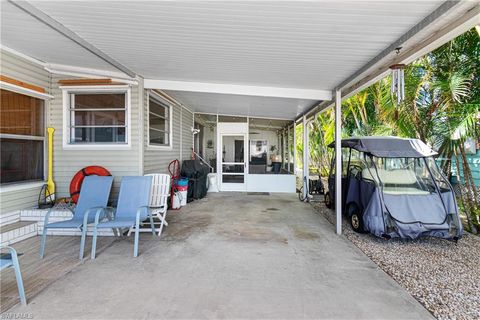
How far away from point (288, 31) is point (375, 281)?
118 inches

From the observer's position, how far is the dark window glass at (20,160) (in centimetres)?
399

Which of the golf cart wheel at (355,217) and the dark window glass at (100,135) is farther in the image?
the dark window glass at (100,135)

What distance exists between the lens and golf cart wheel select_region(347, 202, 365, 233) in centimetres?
436

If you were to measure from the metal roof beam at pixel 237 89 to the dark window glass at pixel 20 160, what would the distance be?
7.76ft

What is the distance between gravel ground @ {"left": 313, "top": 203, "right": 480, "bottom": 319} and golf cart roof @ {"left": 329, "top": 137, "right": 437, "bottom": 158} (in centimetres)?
143

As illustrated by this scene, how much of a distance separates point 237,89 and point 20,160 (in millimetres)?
4141

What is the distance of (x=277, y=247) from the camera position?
376 cm

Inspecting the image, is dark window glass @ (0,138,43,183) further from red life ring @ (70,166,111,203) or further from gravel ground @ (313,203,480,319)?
gravel ground @ (313,203,480,319)

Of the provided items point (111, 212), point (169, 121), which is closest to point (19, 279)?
point (111, 212)

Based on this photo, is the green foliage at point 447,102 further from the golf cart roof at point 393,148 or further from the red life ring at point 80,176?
the red life ring at point 80,176

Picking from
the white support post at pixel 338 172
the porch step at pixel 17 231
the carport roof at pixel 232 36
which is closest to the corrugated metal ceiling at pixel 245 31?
the carport roof at pixel 232 36

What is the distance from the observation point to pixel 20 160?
4293 mm

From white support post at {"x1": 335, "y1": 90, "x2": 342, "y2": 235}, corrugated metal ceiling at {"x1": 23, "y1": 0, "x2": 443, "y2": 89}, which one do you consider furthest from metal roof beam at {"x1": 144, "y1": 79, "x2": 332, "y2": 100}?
corrugated metal ceiling at {"x1": 23, "y1": 0, "x2": 443, "y2": 89}

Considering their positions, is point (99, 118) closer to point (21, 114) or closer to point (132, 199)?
point (21, 114)
